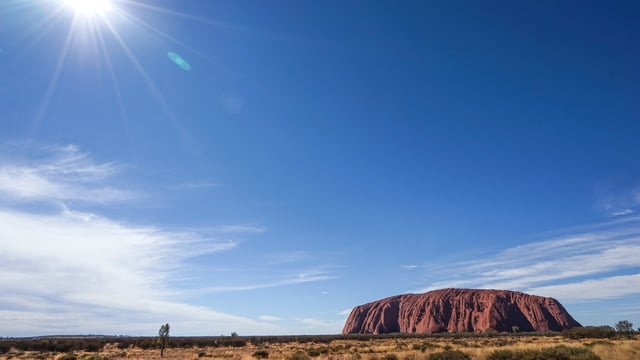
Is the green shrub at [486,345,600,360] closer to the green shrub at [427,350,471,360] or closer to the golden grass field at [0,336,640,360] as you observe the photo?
the golden grass field at [0,336,640,360]

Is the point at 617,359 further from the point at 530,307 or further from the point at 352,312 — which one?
the point at 352,312

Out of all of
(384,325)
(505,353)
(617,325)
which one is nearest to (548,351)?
(505,353)

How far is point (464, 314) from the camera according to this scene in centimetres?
15312

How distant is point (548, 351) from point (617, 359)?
274 centimetres

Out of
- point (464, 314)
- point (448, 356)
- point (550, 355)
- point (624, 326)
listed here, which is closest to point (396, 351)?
point (448, 356)

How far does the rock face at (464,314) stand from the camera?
146 metres

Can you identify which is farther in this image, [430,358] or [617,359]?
[430,358]

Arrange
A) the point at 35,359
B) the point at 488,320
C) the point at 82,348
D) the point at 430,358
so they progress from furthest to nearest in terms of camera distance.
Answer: the point at 488,320, the point at 82,348, the point at 35,359, the point at 430,358

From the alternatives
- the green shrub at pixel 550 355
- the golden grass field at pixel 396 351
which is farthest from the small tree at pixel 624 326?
the green shrub at pixel 550 355

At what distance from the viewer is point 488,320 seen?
142 meters

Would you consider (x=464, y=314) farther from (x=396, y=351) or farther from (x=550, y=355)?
(x=550, y=355)

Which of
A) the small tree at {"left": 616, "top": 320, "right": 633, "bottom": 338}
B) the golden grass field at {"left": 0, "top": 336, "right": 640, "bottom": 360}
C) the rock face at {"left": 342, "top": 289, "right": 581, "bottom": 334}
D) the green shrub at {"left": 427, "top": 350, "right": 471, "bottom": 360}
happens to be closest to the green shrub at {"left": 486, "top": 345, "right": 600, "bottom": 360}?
the golden grass field at {"left": 0, "top": 336, "right": 640, "bottom": 360}

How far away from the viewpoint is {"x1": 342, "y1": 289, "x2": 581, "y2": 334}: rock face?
145525 millimetres

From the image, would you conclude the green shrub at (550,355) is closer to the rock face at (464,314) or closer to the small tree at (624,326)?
the small tree at (624,326)
